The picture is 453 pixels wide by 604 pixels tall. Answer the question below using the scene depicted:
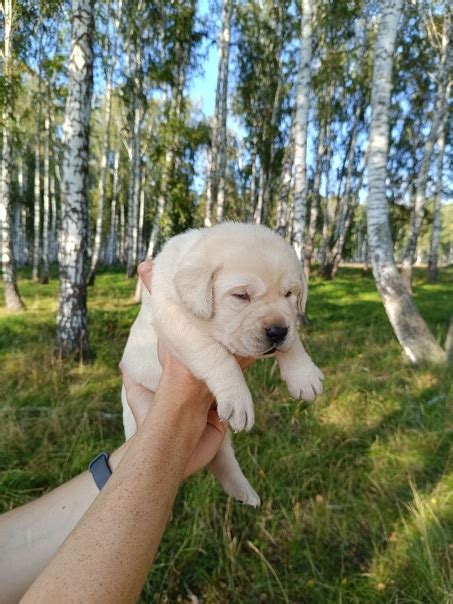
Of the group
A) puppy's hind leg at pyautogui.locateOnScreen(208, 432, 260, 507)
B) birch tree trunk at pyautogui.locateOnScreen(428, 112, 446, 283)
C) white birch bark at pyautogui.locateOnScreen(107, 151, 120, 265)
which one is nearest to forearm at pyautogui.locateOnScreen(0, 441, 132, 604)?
puppy's hind leg at pyautogui.locateOnScreen(208, 432, 260, 507)

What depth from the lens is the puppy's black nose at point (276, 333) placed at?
178cm

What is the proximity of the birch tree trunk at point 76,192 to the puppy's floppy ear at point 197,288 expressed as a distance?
4.22 m

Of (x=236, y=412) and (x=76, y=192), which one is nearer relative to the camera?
(x=236, y=412)

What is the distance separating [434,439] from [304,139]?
6.94 metres

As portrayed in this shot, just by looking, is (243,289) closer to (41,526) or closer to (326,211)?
(41,526)

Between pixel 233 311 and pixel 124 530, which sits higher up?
pixel 233 311

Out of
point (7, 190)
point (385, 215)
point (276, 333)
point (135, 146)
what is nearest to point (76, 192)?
point (385, 215)

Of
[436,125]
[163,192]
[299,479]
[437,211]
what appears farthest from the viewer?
[437,211]

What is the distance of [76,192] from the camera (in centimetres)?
575

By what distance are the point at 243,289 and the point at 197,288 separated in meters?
0.22

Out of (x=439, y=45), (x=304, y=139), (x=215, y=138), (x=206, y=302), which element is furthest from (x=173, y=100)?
(x=206, y=302)

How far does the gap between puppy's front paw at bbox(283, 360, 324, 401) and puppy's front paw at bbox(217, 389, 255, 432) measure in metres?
0.29

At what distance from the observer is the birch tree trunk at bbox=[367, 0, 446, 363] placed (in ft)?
18.4

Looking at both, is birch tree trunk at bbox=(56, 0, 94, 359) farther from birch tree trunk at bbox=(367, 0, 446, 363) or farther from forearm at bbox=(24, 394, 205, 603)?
forearm at bbox=(24, 394, 205, 603)
